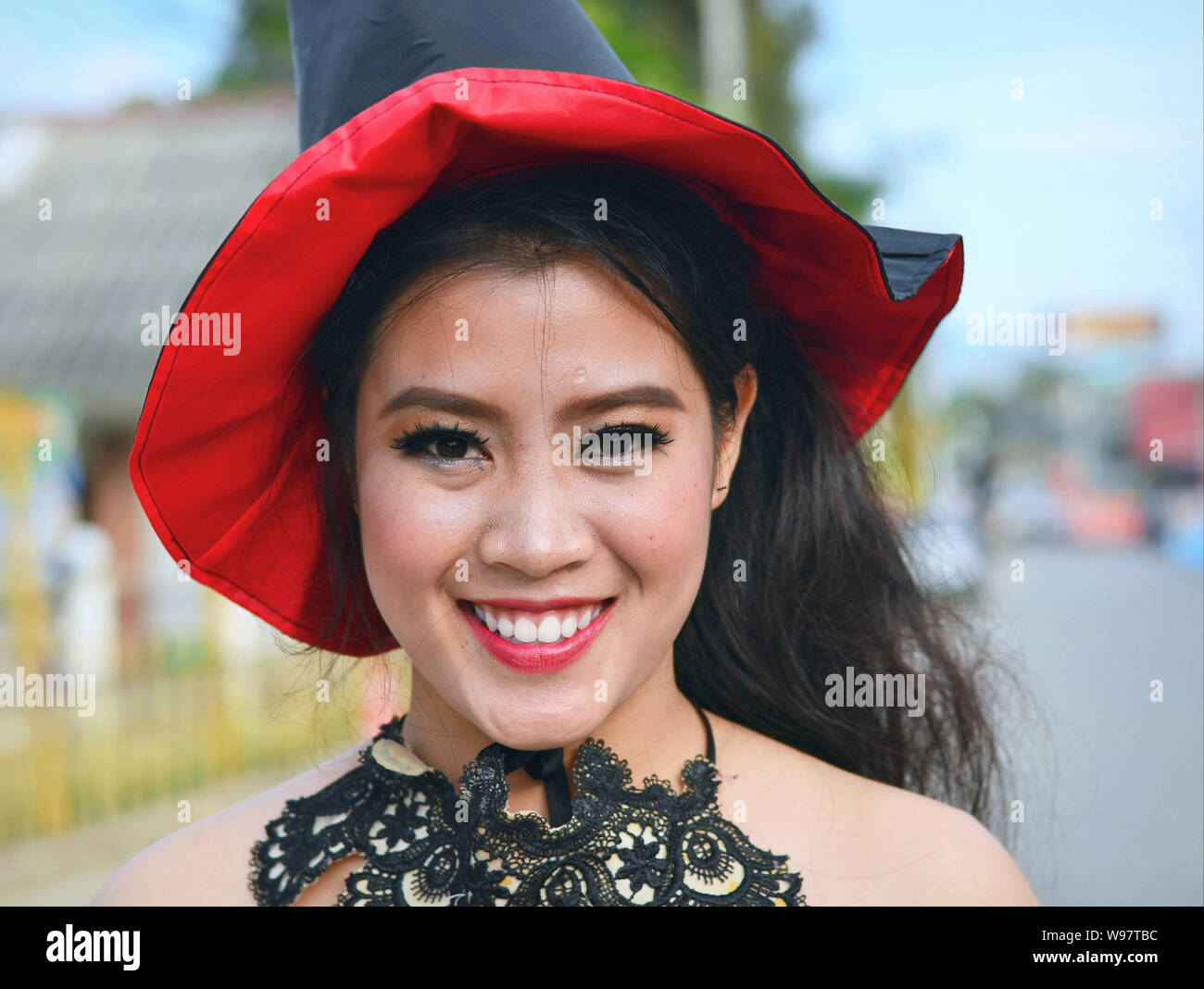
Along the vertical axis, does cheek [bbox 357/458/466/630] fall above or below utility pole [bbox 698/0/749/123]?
below

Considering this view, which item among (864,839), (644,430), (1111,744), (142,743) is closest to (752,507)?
(644,430)

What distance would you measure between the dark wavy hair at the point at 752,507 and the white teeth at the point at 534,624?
0.33 m

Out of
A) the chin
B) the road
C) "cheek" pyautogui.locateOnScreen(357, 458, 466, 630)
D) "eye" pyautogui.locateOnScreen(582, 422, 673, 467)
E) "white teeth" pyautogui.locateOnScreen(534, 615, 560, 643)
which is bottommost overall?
the road

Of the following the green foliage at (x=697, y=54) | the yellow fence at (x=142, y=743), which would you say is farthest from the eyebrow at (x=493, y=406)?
the green foliage at (x=697, y=54)

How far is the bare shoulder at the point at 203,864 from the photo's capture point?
1.59 meters

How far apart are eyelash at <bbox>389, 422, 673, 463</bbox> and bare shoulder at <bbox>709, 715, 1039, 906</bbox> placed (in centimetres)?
50

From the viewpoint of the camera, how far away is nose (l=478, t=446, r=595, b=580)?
130cm

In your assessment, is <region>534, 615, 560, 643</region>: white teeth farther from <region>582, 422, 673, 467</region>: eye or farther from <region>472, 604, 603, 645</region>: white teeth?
<region>582, 422, 673, 467</region>: eye

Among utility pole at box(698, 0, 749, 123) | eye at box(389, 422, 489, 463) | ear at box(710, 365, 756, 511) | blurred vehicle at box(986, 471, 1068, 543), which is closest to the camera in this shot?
eye at box(389, 422, 489, 463)

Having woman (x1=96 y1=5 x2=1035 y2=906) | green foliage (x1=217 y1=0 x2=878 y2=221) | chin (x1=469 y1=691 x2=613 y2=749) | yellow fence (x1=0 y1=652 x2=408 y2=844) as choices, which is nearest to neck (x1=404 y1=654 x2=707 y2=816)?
woman (x1=96 y1=5 x2=1035 y2=906)

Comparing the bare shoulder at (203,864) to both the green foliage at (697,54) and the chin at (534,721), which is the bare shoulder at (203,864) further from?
the green foliage at (697,54)

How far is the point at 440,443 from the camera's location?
4.65 feet

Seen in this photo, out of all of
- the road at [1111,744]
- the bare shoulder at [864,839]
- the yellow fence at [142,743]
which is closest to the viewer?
the bare shoulder at [864,839]

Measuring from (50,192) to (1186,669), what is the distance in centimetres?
928
